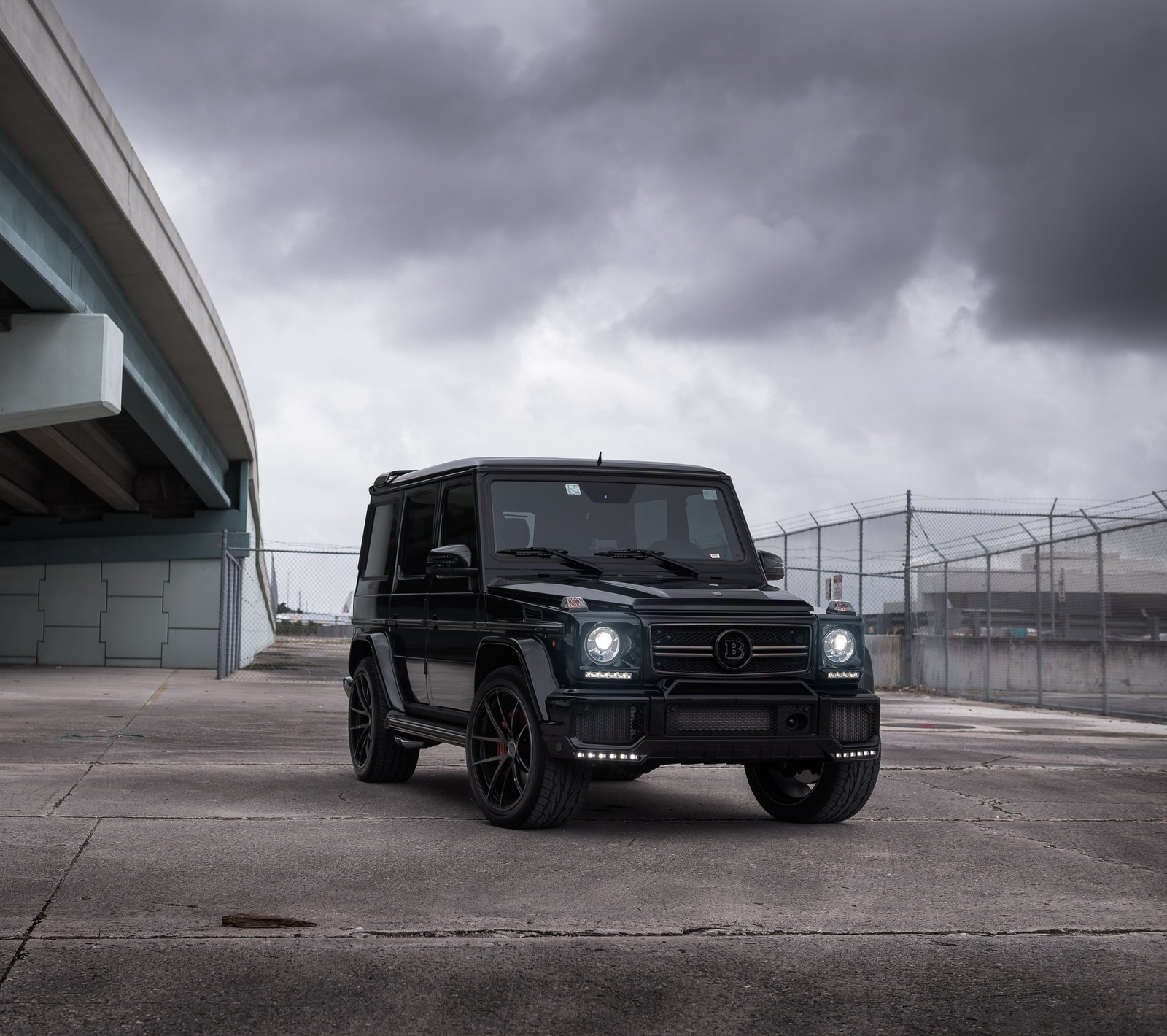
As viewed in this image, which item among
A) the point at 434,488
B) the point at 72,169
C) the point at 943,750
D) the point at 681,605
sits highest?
the point at 72,169

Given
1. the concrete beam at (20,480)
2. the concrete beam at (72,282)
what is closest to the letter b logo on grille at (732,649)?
the concrete beam at (72,282)

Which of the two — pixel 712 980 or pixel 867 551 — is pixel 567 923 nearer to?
pixel 712 980

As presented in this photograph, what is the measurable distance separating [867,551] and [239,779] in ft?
57.6

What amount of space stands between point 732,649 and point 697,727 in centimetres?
43

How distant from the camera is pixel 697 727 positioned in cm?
655

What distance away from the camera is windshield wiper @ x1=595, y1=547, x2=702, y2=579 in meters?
7.69

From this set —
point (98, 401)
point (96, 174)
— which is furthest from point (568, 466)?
point (98, 401)

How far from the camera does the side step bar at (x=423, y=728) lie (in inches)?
300

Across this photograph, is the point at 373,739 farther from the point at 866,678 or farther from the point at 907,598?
the point at 907,598

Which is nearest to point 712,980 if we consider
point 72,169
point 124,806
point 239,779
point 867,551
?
point 124,806

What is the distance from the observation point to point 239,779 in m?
9.11

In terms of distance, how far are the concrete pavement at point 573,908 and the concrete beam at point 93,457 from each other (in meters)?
11.0

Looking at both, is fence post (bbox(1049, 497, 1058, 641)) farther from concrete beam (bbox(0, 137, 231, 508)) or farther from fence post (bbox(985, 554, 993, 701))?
concrete beam (bbox(0, 137, 231, 508))

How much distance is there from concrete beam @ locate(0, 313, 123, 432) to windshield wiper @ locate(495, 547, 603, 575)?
7.52m
